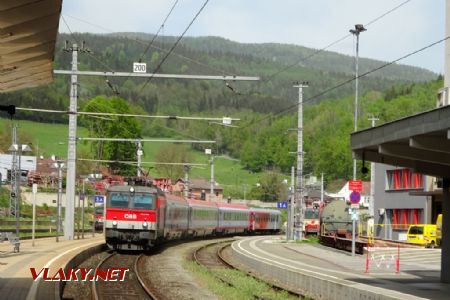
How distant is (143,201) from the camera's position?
32.4 metres

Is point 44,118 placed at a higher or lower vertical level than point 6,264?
higher

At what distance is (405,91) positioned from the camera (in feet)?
499

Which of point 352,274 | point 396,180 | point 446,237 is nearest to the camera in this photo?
point 446,237

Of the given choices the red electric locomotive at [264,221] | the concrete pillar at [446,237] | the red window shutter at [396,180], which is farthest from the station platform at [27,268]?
the red electric locomotive at [264,221]

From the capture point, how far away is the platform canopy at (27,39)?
859 centimetres

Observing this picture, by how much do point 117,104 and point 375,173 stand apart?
1411 inches

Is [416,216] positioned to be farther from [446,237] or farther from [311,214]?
[446,237]

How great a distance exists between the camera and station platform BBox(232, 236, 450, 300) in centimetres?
1694

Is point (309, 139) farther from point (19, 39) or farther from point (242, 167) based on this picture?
point (19, 39)

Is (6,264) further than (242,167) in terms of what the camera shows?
No

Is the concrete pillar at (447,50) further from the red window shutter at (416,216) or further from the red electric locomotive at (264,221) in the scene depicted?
the red electric locomotive at (264,221)

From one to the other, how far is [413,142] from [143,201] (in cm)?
1801

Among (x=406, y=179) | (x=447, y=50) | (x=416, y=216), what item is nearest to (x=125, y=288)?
(x=447, y=50)

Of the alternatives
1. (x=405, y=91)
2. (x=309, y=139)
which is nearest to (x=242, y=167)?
(x=309, y=139)
